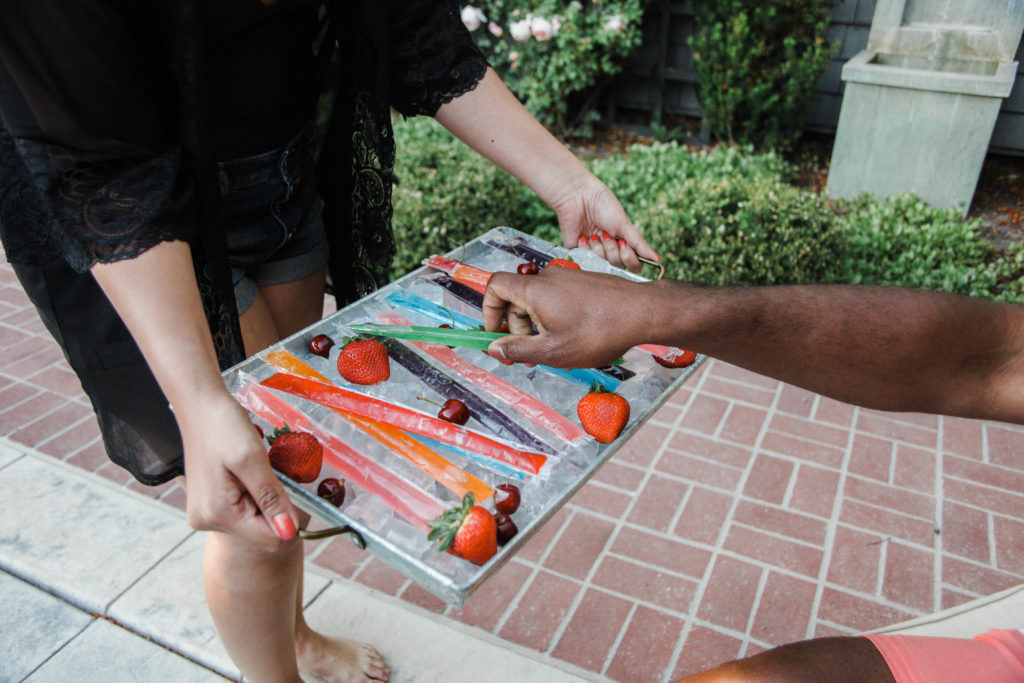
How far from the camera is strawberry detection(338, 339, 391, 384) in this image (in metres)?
1.43

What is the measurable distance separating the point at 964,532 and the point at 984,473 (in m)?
0.44

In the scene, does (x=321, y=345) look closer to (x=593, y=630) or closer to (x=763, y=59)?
(x=593, y=630)

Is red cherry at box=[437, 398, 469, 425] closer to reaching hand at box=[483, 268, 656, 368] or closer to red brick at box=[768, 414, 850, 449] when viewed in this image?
reaching hand at box=[483, 268, 656, 368]

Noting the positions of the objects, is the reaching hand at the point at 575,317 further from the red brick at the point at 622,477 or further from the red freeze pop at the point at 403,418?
the red brick at the point at 622,477

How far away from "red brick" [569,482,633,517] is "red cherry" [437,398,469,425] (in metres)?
1.63

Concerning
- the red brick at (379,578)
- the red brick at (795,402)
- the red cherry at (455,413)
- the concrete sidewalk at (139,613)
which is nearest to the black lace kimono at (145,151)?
the red cherry at (455,413)

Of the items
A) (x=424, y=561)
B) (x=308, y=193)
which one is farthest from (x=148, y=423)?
(x=424, y=561)

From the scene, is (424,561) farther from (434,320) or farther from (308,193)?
(308,193)

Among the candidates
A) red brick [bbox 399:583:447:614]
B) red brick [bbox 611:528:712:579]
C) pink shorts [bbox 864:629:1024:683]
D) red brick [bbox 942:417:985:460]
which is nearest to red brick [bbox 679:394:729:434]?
red brick [bbox 611:528:712:579]

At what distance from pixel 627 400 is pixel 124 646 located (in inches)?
73.5

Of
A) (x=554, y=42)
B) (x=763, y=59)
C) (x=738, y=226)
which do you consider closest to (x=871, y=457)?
(x=738, y=226)

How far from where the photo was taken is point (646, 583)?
2.60 meters

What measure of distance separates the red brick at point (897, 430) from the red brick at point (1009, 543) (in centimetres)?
47

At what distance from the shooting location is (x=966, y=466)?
314 cm
